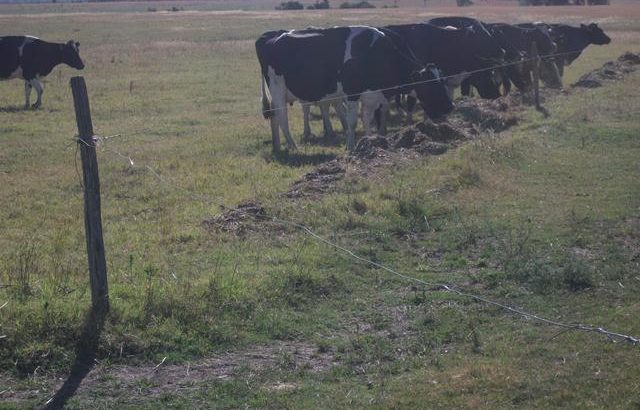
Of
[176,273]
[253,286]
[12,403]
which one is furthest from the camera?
[176,273]

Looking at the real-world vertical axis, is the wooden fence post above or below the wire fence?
above

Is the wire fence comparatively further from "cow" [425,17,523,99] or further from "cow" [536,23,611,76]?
"cow" [536,23,611,76]

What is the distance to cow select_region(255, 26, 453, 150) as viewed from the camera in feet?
59.3

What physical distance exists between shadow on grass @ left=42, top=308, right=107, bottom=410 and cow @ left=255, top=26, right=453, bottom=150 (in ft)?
35.0

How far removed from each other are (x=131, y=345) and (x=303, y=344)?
137 centimetres

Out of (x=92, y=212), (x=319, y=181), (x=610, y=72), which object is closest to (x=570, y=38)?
(x=610, y=72)

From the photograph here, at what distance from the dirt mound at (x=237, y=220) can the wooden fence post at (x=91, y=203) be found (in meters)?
3.17

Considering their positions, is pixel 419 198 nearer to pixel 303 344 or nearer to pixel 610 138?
pixel 303 344

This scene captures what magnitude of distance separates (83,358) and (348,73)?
11452 millimetres

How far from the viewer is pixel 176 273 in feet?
31.2

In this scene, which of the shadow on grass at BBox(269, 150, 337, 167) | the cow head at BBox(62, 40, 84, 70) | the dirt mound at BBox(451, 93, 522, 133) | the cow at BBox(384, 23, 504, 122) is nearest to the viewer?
the shadow on grass at BBox(269, 150, 337, 167)

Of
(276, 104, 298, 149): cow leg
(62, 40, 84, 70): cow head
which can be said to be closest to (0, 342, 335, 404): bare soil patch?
(276, 104, 298, 149): cow leg

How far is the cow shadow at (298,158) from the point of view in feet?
55.2

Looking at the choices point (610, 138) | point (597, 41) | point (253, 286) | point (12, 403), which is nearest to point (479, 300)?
point (253, 286)
